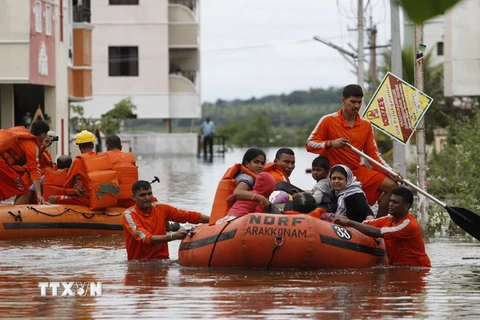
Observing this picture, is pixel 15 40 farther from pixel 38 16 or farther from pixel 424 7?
pixel 424 7

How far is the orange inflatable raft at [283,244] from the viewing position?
35.2ft

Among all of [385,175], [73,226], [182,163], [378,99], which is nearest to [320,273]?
[385,175]

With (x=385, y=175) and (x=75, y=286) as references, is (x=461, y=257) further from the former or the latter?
(x=75, y=286)

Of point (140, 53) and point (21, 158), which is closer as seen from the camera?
point (21, 158)

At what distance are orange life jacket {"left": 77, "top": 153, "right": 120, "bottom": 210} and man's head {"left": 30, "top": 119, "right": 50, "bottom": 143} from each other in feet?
2.44

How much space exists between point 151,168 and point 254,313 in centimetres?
3389

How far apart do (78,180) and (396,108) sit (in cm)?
467

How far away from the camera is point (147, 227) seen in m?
11.7

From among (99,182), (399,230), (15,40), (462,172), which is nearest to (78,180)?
(99,182)

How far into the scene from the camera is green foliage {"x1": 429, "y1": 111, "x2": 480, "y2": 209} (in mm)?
17531

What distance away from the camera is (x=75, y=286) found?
9.84m

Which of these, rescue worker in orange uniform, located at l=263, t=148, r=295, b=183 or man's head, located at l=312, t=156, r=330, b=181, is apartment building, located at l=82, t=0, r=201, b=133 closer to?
rescue worker in orange uniform, located at l=263, t=148, r=295, b=183

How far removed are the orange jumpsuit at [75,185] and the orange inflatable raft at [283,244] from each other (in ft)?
16.9

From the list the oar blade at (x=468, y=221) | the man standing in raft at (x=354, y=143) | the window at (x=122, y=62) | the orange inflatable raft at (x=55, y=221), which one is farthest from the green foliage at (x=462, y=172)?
the window at (x=122, y=62)
